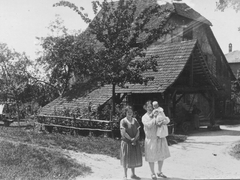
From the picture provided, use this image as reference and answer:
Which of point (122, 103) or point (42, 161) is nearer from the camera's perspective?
point (42, 161)

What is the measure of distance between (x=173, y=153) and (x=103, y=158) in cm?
262

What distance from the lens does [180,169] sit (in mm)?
8516

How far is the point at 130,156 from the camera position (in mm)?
7363

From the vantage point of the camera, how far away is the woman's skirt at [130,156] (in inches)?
289

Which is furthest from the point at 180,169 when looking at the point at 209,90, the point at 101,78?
the point at 209,90

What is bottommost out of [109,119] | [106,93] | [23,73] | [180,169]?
[180,169]

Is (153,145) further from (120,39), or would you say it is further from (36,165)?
(120,39)

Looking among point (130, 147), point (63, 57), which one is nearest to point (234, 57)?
point (63, 57)

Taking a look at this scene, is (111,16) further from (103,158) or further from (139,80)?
(103,158)

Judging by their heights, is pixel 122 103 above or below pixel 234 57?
below

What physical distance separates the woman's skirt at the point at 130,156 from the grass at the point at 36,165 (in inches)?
44.6

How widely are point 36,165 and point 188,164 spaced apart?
14.2 feet

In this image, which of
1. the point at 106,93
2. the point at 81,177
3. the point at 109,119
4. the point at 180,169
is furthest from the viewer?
the point at 106,93

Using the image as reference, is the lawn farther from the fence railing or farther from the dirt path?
the fence railing
